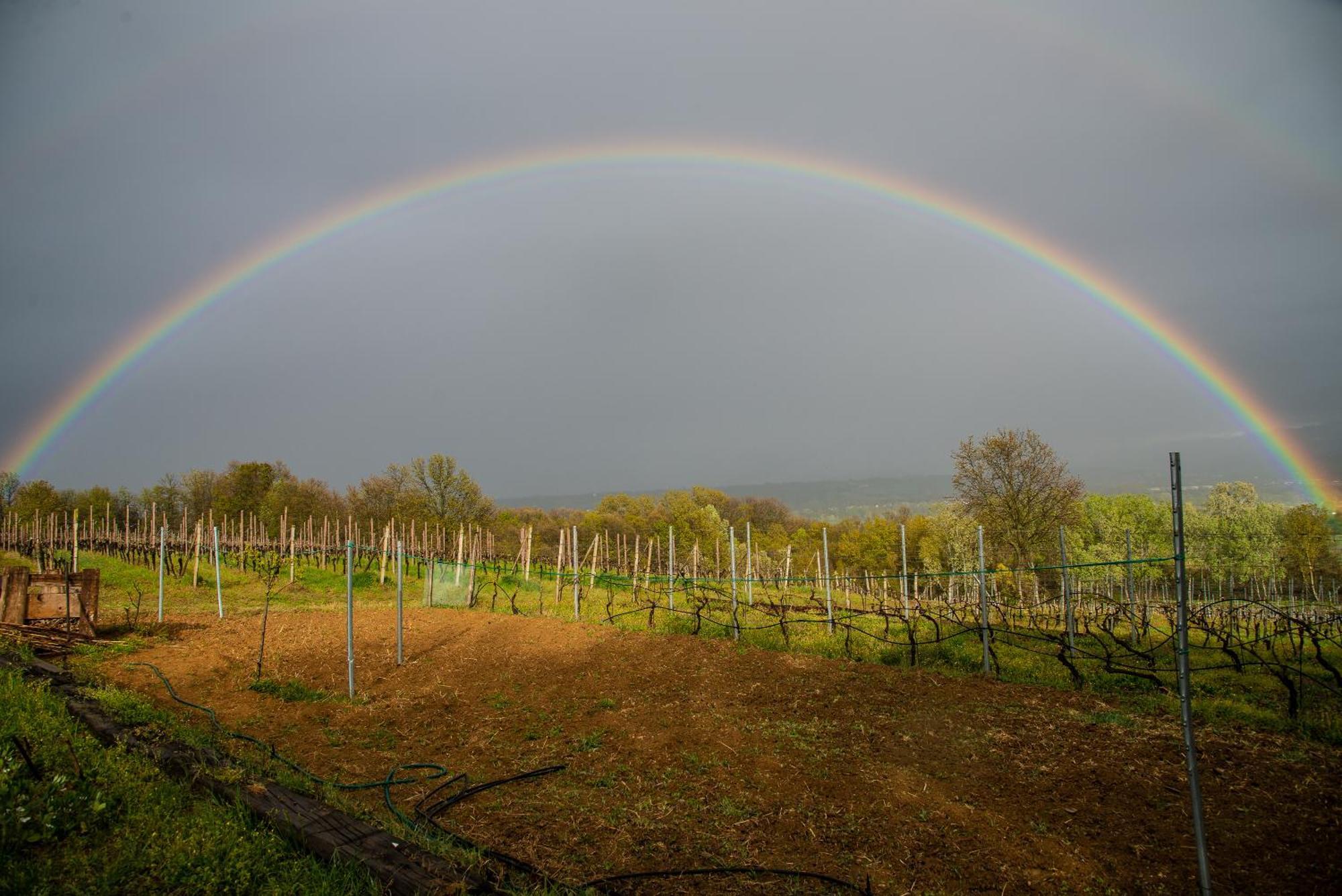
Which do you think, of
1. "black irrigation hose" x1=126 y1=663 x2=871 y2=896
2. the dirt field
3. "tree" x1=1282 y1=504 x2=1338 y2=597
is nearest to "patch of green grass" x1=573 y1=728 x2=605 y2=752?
the dirt field

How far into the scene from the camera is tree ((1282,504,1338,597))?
132 ft

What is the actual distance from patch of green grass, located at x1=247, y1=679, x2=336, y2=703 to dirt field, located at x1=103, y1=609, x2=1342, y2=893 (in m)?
0.23

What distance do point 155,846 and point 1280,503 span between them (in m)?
71.3

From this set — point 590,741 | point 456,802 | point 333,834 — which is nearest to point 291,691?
point 590,741

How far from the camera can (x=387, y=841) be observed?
12.2 feet

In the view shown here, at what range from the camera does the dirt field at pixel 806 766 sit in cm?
463

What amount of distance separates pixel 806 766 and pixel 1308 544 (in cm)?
5014

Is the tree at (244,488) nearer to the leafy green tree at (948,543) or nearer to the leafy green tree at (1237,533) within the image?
the leafy green tree at (948,543)

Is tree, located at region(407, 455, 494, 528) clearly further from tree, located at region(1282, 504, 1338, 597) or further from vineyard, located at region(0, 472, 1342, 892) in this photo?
tree, located at region(1282, 504, 1338, 597)

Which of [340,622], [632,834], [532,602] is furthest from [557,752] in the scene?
[532,602]

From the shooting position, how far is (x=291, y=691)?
9109 mm

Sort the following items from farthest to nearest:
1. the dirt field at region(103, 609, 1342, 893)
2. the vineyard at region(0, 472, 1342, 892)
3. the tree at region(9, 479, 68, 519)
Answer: the tree at region(9, 479, 68, 519) < the vineyard at region(0, 472, 1342, 892) < the dirt field at region(103, 609, 1342, 893)

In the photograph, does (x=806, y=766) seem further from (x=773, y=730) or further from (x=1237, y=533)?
(x=1237, y=533)

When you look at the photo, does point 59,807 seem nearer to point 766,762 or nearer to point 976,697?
point 766,762
